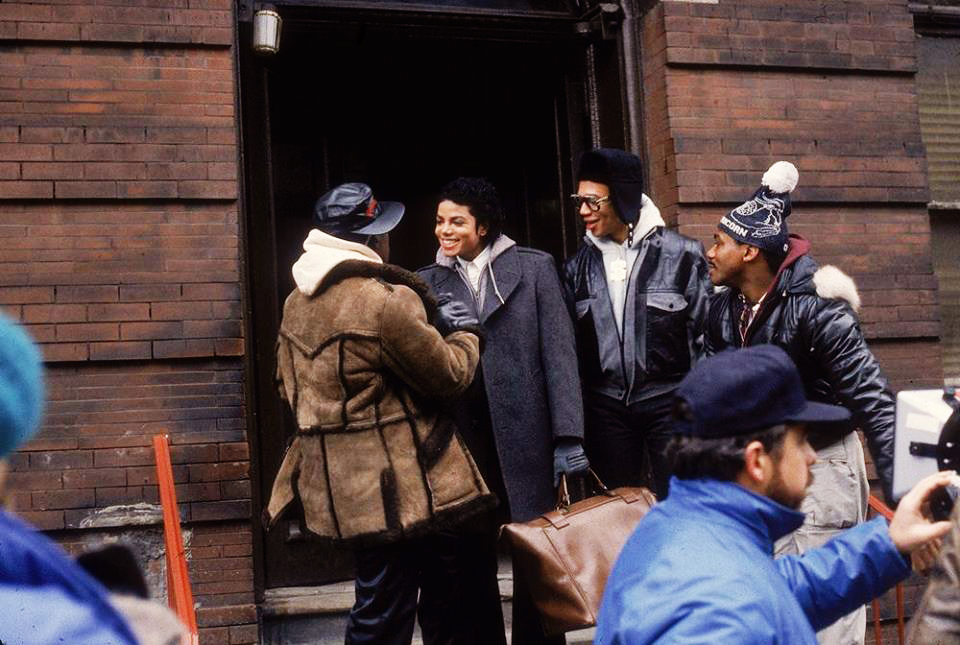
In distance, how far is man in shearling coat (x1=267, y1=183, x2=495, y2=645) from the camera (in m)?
4.05

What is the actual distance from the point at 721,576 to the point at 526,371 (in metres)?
2.56

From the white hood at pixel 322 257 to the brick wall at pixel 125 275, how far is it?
1.23m

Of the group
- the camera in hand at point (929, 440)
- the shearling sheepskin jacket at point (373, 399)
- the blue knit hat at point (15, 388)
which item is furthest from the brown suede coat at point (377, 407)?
the blue knit hat at point (15, 388)

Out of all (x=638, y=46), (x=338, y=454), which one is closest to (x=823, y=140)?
(x=638, y=46)

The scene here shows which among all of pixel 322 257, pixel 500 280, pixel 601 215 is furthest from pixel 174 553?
pixel 601 215

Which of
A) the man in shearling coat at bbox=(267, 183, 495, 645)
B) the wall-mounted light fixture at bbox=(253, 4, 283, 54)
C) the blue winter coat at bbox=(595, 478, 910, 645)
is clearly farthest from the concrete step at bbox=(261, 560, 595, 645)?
the blue winter coat at bbox=(595, 478, 910, 645)

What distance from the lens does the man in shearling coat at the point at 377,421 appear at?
13.3ft

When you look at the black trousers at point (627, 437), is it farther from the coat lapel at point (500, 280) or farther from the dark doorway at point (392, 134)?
the dark doorway at point (392, 134)

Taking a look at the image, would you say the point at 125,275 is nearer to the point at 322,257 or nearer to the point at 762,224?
the point at 322,257

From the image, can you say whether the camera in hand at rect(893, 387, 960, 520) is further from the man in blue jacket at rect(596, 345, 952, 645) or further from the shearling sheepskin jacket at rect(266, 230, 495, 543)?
the shearling sheepskin jacket at rect(266, 230, 495, 543)

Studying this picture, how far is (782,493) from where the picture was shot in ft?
7.86

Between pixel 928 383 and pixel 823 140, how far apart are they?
1478 millimetres

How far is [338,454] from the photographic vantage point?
4.11 meters

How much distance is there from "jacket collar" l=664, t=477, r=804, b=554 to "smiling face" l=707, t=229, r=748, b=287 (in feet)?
7.23
